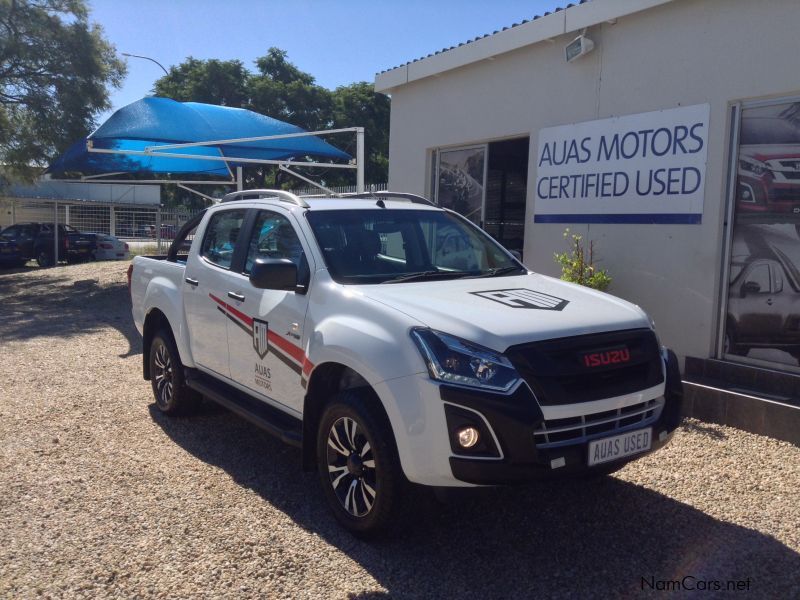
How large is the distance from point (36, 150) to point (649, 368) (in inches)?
751

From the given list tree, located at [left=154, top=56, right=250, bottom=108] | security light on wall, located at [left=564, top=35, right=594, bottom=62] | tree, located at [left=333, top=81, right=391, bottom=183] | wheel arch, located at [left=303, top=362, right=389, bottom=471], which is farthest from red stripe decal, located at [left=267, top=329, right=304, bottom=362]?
tree, located at [left=154, top=56, right=250, bottom=108]

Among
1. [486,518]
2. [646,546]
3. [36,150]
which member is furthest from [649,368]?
[36,150]

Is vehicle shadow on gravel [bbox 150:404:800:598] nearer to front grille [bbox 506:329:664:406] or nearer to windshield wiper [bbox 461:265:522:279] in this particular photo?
front grille [bbox 506:329:664:406]

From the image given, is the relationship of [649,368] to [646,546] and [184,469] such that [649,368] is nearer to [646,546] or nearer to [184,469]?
[646,546]

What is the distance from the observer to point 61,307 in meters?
14.0

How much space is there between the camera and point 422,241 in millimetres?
5059

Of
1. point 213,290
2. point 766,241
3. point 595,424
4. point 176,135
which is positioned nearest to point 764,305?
point 766,241

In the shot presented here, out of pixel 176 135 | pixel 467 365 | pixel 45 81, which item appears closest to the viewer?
pixel 467 365

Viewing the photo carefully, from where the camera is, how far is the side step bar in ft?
14.7

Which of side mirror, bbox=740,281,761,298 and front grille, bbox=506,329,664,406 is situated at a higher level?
side mirror, bbox=740,281,761,298

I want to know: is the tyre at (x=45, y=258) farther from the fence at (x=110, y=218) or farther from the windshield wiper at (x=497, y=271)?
the windshield wiper at (x=497, y=271)

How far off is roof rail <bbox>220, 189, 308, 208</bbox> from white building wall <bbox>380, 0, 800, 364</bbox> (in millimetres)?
4041

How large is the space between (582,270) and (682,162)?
142 centimetres

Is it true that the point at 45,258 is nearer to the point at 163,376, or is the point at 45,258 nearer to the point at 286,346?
the point at 163,376
